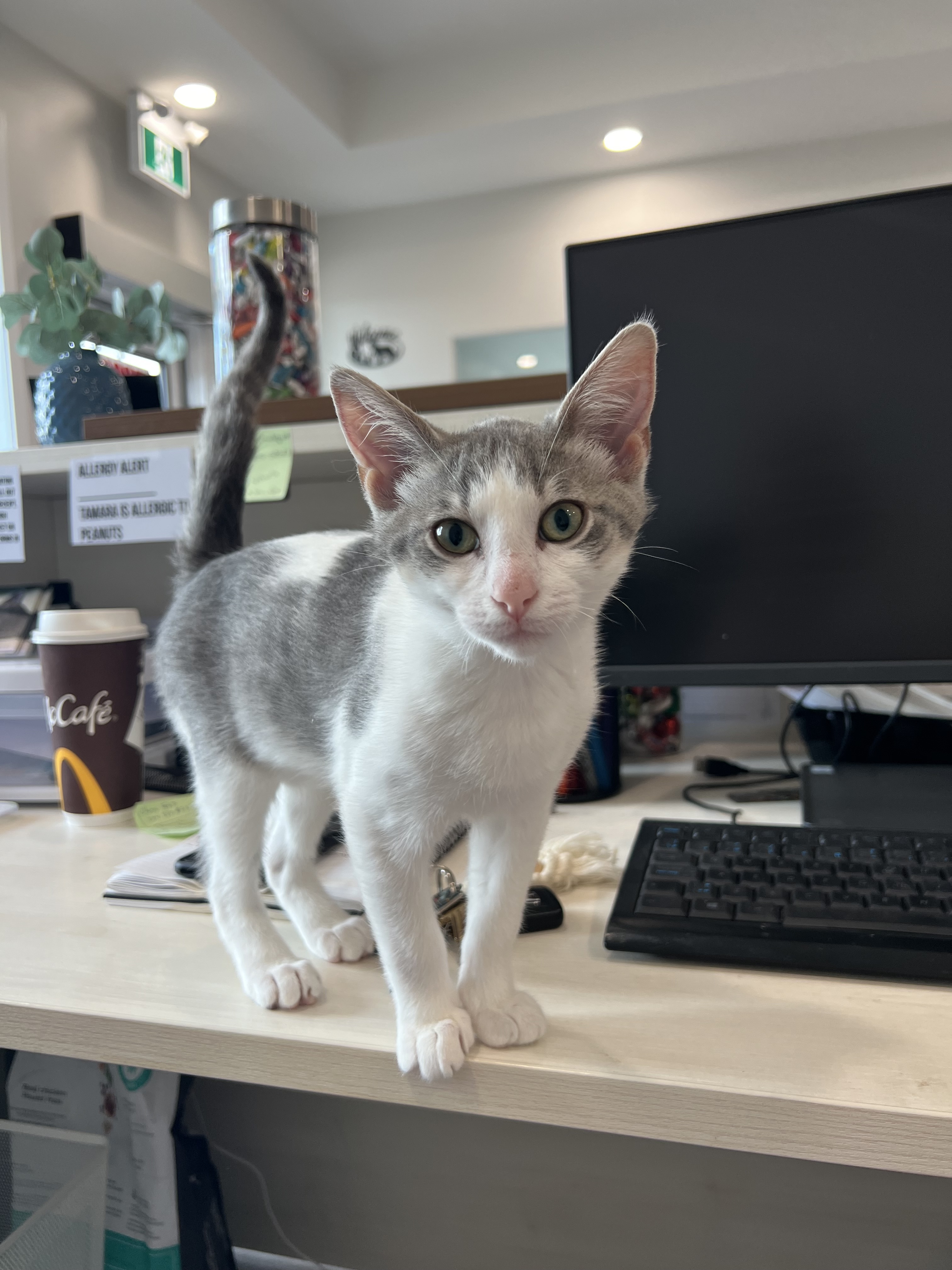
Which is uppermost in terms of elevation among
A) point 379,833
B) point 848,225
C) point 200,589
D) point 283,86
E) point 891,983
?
point 283,86

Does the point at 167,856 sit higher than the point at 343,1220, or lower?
higher

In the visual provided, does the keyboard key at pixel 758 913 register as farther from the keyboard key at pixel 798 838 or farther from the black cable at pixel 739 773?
the black cable at pixel 739 773

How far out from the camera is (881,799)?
79 centimetres

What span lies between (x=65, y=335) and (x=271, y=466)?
425 mm

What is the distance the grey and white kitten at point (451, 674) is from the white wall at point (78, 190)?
1889 mm

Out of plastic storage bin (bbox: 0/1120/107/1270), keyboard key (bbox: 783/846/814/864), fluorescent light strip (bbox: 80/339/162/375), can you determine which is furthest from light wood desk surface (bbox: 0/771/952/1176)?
fluorescent light strip (bbox: 80/339/162/375)

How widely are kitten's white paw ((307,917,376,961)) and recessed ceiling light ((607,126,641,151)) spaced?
11.6 feet

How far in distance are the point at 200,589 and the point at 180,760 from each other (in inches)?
18.3

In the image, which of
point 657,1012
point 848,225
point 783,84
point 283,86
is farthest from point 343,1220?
point 783,84

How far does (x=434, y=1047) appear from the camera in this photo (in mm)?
434

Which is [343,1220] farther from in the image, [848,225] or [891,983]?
[848,225]

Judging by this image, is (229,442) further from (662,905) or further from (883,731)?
(883,731)

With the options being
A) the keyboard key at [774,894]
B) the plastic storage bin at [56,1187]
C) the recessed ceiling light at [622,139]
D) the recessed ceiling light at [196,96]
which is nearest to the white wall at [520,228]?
the recessed ceiling light at [622,139]

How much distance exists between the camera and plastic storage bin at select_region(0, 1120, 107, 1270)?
2.23 feet
